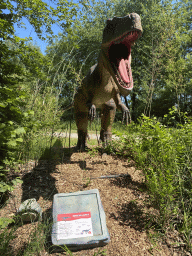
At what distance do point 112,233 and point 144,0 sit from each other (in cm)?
1700

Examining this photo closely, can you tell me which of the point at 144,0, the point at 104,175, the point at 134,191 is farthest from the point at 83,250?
the point at 144,0

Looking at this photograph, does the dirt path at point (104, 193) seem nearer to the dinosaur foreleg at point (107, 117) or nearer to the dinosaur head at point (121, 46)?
the dinosaur foreleg at point (107, 117)

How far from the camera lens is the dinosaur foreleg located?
3816mm

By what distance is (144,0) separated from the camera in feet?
48.5

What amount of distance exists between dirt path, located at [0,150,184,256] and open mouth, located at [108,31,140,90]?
1192 mm

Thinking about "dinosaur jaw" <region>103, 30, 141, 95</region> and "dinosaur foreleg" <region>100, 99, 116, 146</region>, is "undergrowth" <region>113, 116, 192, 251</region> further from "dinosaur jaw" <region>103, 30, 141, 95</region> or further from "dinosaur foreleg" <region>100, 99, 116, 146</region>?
"dinosaur foreleg" <region>100, 99, 116, 146</region>

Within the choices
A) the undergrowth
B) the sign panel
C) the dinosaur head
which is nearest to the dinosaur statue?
the dinosaur head

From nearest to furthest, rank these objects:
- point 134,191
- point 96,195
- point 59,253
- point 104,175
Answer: point 59,253 < point 96,195 < point 134,191 < point 104,175

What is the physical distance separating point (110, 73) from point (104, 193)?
1.63m

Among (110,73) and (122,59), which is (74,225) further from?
(122,59)

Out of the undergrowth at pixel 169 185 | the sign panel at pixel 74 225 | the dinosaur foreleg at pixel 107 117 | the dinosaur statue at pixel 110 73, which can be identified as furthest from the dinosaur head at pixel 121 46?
the sign panel at pixel 74 225

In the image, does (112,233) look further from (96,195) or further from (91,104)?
(91,104)

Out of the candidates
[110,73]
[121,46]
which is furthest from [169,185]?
[121,46]

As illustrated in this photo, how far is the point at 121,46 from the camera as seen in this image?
2.67m
